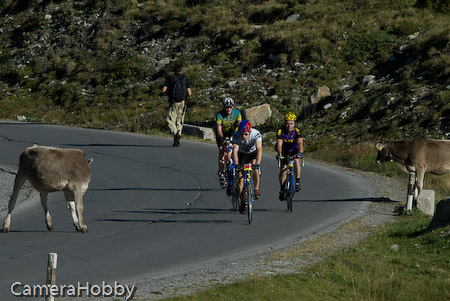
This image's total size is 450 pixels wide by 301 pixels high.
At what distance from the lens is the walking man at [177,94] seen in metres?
25.1

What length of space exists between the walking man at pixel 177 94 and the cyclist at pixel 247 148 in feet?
32.6

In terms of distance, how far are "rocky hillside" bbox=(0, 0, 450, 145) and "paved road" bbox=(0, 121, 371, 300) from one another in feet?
30.5

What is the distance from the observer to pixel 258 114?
34281 millimetres

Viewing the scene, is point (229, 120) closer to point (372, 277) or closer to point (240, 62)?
point (372, 277)

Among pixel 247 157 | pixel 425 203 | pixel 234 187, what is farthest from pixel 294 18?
pixel 247 157

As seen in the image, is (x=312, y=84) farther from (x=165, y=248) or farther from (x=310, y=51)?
(x=165, y=248)

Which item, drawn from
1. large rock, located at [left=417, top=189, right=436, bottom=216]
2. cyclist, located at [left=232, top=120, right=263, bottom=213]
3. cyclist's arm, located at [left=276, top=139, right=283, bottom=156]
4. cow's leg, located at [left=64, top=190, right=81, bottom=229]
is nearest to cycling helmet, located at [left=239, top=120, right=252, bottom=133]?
cyclist, located at [left=232, top=120, right=263, bottom=213]

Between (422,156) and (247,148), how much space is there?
438 cm

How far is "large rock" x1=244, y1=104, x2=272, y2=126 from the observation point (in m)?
34.1

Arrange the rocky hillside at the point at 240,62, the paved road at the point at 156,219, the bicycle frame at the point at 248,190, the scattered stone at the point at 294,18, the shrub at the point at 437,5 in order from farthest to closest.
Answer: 1. the scattered stone at the point at 294,18
2. the shrub at the point at 437,5
3. the rocky hillside at the point at 240,62
4. the bicycle frame at the point at 248,190
5. the paved road at the point at 156,219

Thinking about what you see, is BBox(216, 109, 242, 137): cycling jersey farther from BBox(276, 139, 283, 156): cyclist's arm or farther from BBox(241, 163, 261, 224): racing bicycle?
BBox(241, 163, 261, 224): racing bicycle

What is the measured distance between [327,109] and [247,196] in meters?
21.2

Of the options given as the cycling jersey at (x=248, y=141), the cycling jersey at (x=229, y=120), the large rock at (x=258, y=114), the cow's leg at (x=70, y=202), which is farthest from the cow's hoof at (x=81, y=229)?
the large rock at (x=258, y=114)

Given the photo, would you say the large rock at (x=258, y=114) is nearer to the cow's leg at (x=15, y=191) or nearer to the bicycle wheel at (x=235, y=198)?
the bicycle wheel at (x=235, y=198)
